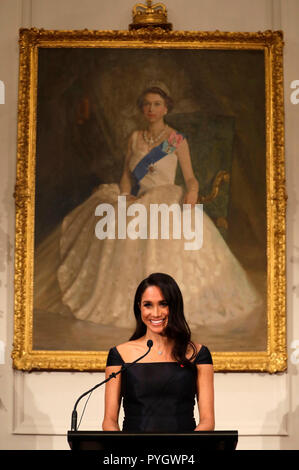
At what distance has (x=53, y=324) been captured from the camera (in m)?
5.76

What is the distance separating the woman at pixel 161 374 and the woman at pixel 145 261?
180cm

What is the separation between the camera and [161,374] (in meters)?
3.86

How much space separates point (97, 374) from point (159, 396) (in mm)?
1972

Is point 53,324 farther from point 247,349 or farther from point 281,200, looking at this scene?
point 281,200

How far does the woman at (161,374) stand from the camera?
382 centimetres

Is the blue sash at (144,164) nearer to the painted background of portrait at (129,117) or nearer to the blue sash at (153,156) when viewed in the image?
the blue sash at (153,156)

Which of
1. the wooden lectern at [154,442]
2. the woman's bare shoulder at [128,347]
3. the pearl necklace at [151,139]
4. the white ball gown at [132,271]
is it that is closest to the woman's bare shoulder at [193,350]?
the woman's bare shoulder at [128,347]

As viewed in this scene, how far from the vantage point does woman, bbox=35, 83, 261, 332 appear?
18.9 ft

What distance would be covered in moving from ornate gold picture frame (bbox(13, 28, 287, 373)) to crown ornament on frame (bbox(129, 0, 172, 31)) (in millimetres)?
52

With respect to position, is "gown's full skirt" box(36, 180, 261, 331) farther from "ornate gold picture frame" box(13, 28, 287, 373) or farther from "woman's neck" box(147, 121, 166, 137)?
"woman's neck" box(147, 121, 166, 137)

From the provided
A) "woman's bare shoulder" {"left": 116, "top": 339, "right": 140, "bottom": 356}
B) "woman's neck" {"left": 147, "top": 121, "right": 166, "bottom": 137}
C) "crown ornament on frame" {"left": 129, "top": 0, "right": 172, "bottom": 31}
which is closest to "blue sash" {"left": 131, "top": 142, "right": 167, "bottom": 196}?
"woman's neck" {"left": 147, "top": 121, "right": 166, "bottom": 137}

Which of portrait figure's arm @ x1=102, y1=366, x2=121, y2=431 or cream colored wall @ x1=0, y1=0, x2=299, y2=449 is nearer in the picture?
portrait figure's arm @ x1=102, y1=366, x2=121, y2=431
